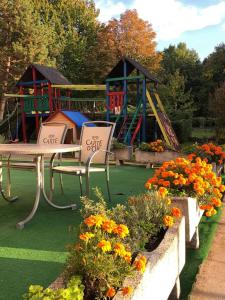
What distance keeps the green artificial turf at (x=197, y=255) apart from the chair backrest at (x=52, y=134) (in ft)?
7.31

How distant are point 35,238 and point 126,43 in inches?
1093

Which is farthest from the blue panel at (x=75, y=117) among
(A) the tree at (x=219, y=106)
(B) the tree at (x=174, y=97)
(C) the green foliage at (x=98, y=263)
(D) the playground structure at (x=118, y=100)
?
(C) the green foliage at (x=98, y=263)

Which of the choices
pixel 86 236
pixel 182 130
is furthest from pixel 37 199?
pixel 182 130

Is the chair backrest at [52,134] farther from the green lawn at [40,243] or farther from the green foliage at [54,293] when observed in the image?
the green foliage at [54,293]

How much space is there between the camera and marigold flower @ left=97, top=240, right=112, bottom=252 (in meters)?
1.63

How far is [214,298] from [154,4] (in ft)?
24.5

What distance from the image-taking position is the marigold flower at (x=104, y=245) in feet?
5.35

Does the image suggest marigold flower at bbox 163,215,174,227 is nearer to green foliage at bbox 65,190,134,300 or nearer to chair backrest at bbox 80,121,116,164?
green foliage at bbox 65,190,134,300

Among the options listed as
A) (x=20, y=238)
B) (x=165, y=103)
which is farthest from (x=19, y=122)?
(x=20, y=238)

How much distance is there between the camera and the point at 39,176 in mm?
3918

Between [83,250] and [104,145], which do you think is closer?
[83,250]

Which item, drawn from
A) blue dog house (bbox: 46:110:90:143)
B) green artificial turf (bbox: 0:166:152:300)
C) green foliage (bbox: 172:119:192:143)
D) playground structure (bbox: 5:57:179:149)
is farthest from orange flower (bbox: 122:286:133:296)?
green foliage (bbox: 172:119:192:143)

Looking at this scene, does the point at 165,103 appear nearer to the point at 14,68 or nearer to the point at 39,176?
the point at 14,68

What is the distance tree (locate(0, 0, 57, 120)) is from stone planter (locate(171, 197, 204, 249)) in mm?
22393
